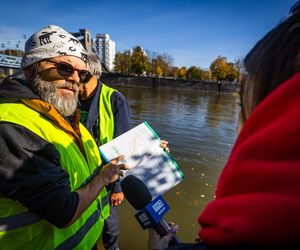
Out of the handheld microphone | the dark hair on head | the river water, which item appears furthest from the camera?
the river water

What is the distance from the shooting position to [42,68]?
6.48 ft

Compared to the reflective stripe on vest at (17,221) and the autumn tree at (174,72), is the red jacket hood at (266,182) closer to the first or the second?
the reflective stripe on vest at (17,221)

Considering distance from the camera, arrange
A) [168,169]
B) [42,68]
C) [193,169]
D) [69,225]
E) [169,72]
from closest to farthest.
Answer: [69,225], [42,68], [168,169], [193,169], [169,72]

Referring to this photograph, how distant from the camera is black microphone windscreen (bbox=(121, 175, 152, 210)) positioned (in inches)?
53.8

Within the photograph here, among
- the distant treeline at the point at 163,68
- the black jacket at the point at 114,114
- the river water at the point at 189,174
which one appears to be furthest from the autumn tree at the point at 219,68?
the black jacket at the point at 114,114

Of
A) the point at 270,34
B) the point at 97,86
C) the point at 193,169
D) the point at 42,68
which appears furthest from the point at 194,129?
the point at 270,34

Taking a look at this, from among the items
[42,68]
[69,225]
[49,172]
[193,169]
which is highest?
[42,68]

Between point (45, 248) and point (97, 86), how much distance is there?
1.89 m

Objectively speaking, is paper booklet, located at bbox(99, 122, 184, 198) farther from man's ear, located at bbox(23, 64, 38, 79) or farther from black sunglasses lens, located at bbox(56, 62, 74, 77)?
man's ear, located at bbox(23, 64, 38, 79)

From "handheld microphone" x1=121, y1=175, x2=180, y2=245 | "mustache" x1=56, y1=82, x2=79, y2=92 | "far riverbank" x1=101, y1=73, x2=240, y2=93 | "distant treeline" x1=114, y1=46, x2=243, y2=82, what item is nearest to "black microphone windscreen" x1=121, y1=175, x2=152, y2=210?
"handheld microphone" x1=121, y1=175, x2=180, y2=245

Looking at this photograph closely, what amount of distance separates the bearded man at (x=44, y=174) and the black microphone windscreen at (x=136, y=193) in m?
0.27

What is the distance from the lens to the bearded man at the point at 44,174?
4.17 ft

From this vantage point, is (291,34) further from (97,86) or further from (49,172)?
(97,86)

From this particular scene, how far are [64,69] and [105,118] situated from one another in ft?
3.04
